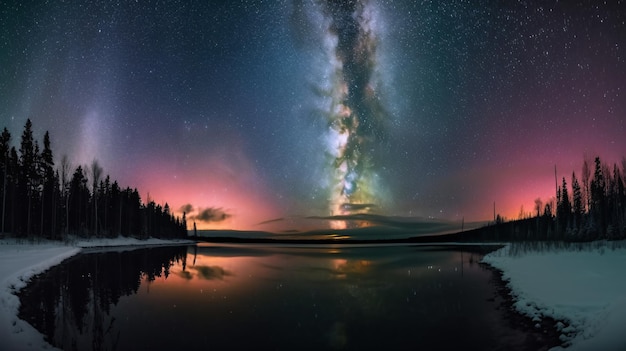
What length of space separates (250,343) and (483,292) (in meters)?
13.3

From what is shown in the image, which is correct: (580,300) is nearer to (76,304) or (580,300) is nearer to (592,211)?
(76,304)

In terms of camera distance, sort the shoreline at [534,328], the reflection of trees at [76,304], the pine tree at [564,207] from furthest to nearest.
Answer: the pine tree at [564,207], the reflection of trees at [76,304], the shoreline at [534,328]

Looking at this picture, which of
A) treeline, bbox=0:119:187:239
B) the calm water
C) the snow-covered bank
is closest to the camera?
the snow-covered bank

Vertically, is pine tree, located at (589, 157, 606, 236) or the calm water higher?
pine tree, located at (589, 157, 606, 236)

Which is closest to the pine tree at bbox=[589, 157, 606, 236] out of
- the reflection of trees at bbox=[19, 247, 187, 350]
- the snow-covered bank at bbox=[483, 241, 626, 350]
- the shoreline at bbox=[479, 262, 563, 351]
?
the snow-covered bank at bbox=[483, 241, 626, 350]

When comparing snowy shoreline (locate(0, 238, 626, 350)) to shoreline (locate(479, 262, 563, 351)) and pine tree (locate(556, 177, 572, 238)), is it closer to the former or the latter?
shoreline (locate(479, 262, 563, 351))

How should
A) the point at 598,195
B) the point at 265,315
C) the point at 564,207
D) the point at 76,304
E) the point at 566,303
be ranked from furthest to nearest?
1. the point at 564,207
2. the point at 598,195
3. the point at 76,304
4. the point at 265,315
5. the point at 566,303

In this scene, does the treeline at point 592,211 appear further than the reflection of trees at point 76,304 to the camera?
Yes

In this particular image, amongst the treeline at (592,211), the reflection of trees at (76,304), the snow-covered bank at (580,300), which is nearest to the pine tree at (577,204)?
the treeline at (592,211)

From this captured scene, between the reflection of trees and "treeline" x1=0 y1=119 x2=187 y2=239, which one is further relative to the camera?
"treeline" x1=0 y1=119 x2=187 y2=239

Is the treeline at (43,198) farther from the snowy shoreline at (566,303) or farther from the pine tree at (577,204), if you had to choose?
the pine tree at (577,204)

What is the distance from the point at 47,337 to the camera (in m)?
10.2

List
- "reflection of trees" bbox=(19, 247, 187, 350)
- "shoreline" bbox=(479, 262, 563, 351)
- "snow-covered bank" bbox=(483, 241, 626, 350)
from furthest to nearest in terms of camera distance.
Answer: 1. "reflection of trees" bbox=(19, 247, 187, 350)
2. "shoreline" bbox=(479, 262, 563, 351)
3. "snow-covered bank" bbox=(483, 241, 626, 350)

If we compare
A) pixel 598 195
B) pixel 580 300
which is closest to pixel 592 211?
pixel 598 195
